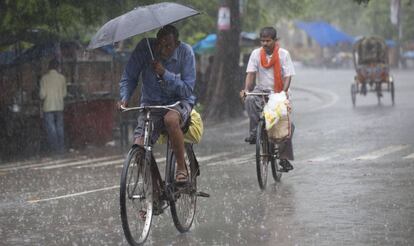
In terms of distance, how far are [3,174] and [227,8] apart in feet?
36.7

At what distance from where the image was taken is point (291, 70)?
1233 cm

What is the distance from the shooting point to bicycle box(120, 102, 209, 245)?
7.91m

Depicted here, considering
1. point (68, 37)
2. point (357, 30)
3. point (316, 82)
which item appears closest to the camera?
point (68, 37)

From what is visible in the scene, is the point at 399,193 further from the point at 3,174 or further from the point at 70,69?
the point at 70,69

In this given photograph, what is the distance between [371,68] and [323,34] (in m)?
44.3

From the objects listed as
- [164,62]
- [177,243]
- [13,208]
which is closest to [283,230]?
[177,243]

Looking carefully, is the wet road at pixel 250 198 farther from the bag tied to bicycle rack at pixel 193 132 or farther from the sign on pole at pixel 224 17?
the sign on pole at pixel 224 17

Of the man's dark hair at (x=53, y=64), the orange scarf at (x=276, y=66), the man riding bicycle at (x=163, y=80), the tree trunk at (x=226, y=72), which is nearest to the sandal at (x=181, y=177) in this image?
the man riding bicycle at (x=163, y=80)

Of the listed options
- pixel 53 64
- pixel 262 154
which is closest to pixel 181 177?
pixel 262 154

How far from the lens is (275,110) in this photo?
39.3 ft

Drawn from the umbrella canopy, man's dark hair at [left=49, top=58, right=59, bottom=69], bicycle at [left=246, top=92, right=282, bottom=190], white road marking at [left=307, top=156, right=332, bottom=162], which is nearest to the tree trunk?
man's dark hair at [left=49, top=58, right=59, bottom=69]

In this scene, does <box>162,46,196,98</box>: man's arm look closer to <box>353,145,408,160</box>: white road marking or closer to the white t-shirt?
the white t-shirt

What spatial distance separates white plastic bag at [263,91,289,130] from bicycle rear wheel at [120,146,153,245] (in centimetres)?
385

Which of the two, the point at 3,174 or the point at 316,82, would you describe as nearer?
the point at 3,174
